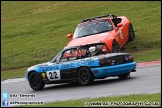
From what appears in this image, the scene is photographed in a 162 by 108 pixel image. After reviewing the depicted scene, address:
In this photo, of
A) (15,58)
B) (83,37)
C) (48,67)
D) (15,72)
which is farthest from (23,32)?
(48,67)

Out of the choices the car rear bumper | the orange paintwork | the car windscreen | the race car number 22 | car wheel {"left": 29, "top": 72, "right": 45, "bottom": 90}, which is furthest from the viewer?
the car windscreen

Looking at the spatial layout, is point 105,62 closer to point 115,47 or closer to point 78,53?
point 78,53

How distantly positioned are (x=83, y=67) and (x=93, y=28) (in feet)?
19.7

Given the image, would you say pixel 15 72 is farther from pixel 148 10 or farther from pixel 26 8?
pixel 26 8

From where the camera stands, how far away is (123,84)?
1316cm

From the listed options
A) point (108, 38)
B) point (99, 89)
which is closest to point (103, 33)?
point (108, 38)

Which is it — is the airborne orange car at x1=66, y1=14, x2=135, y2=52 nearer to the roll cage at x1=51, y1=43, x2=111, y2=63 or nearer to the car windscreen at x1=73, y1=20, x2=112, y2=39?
the car windscreen at x1=73, y1=20, x2=112, y2=39

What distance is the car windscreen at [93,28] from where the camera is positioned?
62.8 feet

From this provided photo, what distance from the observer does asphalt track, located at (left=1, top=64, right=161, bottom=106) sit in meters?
11.8

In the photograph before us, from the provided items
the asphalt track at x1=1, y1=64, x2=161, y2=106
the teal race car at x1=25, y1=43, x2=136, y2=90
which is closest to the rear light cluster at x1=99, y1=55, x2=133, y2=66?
the teal race car at x1=25, y1=43, x2=136, y2=90

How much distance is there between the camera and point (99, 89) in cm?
1277

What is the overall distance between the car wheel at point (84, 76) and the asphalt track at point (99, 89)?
0.53ft

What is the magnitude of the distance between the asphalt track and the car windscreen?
378cm

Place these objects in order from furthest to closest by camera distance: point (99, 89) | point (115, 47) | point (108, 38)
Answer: point (115, 47) < point (108, 38) < point (99, 89)
